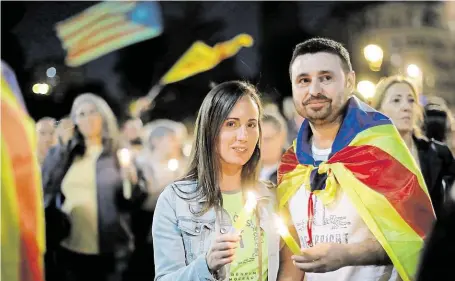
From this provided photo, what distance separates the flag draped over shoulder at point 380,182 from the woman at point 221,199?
0.22 meters

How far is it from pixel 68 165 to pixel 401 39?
1.38 metres

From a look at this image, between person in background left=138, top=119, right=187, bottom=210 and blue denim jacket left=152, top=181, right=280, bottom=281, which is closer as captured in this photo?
blue denim jacket left=152, top=181, right=280, bottom=281

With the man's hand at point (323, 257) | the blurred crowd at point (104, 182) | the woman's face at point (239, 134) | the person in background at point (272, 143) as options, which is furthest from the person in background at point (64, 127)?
the man's hand at point (323, 257)

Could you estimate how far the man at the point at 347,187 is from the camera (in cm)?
224

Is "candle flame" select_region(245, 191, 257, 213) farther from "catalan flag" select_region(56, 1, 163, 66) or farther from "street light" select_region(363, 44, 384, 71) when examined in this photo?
"catalan flag" select_region(56, 1, 163, 66)

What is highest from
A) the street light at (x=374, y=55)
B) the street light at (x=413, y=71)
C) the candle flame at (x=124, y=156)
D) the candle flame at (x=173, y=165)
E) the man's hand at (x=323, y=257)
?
the street light at (x=374, y=55)

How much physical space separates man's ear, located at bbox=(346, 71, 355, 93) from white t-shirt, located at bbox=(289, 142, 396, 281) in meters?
0.24

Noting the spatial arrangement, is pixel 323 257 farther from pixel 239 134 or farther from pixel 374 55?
pixel 374 55

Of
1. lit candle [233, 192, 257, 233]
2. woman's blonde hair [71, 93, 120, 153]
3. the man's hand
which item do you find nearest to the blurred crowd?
woman's blonde hair [71, 93, 120, 153]

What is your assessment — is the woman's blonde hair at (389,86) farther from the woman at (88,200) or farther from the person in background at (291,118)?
the woman at (88,200)

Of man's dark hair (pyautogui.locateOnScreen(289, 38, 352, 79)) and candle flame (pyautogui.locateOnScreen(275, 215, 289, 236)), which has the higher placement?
man's dark hair (pyautogui.locateOnScreen(289, 38, 352, 79))

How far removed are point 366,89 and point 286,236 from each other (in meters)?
0.66

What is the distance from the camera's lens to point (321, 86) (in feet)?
7.54

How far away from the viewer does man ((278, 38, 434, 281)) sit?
224cm
